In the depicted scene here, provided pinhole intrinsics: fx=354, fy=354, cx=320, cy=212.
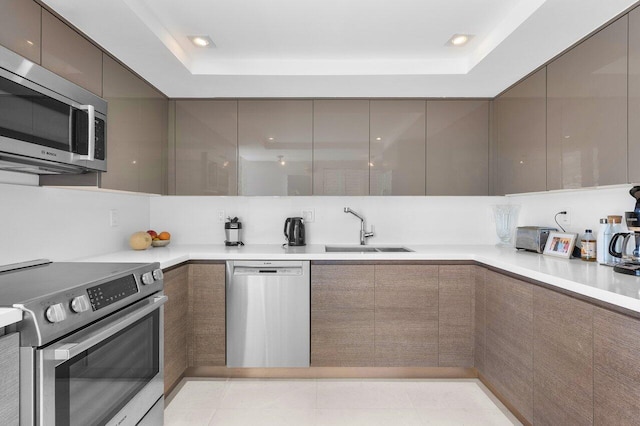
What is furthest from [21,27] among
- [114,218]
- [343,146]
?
[343,146]

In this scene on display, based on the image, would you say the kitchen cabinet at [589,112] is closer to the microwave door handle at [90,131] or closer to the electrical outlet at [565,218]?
the electrical outlet at [565,218]

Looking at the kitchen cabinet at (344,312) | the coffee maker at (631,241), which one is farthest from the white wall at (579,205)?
the kitchen cabinet at (344,312)

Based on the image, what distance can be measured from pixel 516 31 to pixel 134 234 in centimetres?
285

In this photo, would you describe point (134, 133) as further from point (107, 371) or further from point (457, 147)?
point (457, 147)

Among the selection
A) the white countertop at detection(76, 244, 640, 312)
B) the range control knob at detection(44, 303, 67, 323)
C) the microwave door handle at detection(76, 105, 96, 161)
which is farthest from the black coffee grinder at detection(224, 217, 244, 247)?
the range control knob at detection(44, 303, 67, 323)

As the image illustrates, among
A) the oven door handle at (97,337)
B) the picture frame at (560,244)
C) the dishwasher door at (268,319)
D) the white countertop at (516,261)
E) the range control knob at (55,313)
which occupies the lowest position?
the dishwasher door at (268,319)

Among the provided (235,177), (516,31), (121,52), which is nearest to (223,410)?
(235,177)

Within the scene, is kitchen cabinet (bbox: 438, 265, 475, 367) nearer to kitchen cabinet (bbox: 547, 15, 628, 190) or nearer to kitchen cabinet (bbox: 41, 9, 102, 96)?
kitchen cabinet (bbox: 547, 15, 628, 190)

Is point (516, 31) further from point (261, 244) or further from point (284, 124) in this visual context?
point (261, 244)

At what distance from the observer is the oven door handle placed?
3.83 feet

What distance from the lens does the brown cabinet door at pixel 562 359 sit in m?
1.46

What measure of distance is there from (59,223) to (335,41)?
2.01 metres

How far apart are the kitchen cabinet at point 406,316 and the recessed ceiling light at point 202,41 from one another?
186 centimetres

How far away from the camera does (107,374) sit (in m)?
1.46
